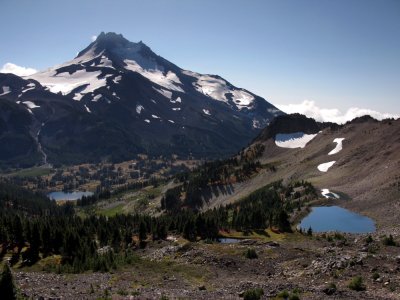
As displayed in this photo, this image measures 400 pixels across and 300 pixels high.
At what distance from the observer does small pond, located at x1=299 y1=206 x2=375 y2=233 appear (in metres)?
117

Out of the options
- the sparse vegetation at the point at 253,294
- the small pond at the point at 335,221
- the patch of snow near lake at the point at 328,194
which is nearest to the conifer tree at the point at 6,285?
the sparse vegetation at the point at 253,294

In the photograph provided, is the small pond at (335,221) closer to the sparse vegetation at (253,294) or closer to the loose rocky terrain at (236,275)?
the loose rocky terrain at (236,275)

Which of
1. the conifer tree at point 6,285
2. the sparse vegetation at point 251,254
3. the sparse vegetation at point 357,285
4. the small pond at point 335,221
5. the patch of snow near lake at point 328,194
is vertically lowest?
the small pond at point 335,221

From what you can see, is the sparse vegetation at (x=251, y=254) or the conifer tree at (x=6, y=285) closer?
the conifer tree at (x=6, y=285)

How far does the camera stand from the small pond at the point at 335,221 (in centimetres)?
11744

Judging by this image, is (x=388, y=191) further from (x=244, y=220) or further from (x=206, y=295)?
(x=206, y=295)

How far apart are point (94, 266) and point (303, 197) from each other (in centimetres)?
10244

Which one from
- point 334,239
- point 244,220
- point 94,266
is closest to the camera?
point 94,266

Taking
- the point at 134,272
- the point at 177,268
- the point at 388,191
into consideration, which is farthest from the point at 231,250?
the point at 388,191

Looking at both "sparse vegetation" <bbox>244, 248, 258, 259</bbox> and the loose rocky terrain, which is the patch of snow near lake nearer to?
the loose rocky terrain

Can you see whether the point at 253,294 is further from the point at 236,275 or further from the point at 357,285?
the point at 236,275

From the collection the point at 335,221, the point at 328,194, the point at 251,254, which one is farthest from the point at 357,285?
the point at 328,194

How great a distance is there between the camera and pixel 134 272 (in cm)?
7312

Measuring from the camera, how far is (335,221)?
12694 centimetres
